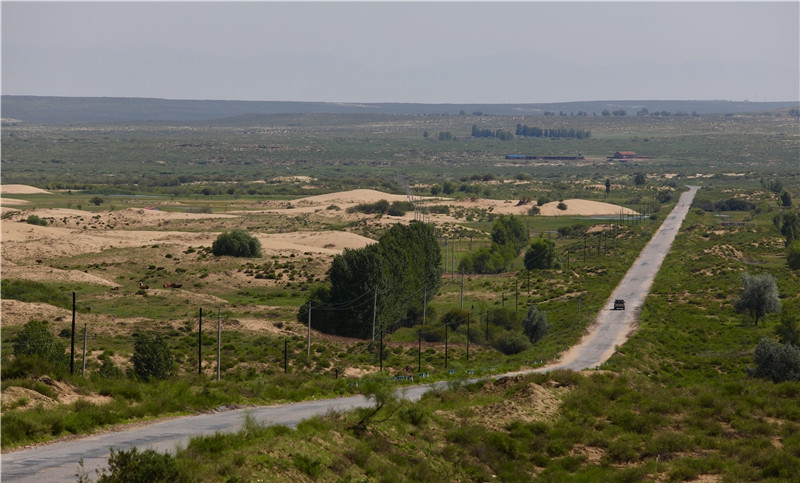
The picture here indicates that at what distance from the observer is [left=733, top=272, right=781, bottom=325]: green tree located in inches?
2800

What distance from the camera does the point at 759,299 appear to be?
233 ft

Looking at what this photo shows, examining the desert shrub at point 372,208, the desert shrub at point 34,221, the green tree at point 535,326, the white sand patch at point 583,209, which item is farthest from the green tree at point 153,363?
the white sand patch at point 583,209

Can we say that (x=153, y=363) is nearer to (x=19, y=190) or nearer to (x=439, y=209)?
(x=439, y=209)

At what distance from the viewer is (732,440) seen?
34688 millimetres

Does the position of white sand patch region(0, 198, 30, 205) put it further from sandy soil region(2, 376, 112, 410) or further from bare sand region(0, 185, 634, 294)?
sandy soil region(2, 376, 112, 410)

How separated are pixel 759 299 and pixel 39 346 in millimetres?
49061

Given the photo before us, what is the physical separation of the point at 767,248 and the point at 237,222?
67.9 metres

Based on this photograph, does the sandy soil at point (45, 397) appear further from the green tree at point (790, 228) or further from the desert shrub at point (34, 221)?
the green tree at point (790, 228)

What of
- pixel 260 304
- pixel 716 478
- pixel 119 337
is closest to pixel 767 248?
pixel 260 304

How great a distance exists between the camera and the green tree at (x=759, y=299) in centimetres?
7112

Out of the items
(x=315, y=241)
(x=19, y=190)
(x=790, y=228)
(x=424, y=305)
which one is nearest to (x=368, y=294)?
(x=424, y=305)

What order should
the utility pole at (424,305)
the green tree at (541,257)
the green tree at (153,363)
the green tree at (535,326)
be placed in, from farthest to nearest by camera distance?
the green tree at (541,257), the utility pole at (424,305), the green tree at (535,326), the green tree at (153,363)

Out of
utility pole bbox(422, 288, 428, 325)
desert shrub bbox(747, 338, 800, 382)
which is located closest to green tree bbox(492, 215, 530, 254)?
utility pole bbox(422, 288, 428, 325)

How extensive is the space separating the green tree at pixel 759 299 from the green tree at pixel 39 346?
46.9 meters
